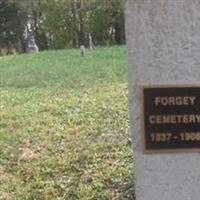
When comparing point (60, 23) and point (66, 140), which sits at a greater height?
point (60, 23)

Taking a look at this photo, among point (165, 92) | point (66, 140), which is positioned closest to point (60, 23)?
point (66, 140)

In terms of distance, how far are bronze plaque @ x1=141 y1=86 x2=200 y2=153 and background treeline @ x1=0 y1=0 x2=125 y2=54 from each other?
69.8ft

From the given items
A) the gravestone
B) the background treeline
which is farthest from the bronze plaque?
the background treeline

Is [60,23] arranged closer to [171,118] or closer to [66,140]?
[66,140]

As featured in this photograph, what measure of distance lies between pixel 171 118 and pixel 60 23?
81.5ft

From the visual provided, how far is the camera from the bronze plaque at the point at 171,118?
3.45 metres

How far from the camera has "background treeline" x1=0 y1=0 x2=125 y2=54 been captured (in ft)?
86.7

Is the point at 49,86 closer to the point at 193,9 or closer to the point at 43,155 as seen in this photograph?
the point at 43,155

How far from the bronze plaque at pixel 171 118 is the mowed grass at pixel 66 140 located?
5.74 feet

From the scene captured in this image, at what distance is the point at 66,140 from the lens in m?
6.66

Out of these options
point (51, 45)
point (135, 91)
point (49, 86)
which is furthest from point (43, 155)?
point (51, 45)

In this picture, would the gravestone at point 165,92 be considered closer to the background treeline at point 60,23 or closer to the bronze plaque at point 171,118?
the bronze plaque at point 171,118

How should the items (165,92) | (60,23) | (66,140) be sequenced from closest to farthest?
1. (165,92)
2. (66,140)
3. (60,23)

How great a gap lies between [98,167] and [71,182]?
0.34 meters
